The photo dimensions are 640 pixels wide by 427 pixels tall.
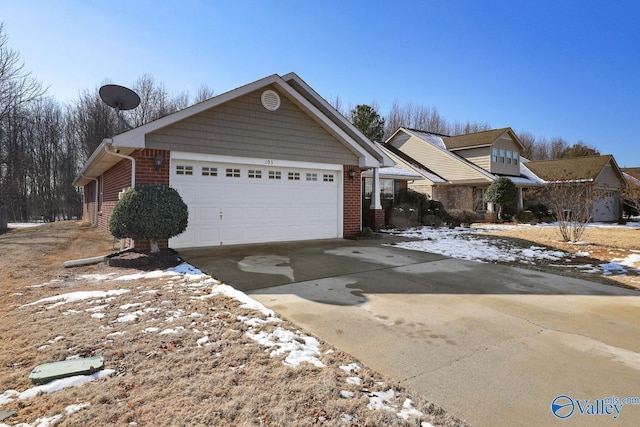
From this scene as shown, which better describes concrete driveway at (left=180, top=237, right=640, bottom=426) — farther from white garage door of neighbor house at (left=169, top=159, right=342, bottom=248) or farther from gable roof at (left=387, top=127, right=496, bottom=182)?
gable roof at (left=387, top=127, right=496, bottom=182)

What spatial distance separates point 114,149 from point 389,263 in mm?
6923

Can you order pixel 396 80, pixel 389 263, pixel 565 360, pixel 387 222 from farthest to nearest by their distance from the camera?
pixel 396 80 < pixel 387 222 < pixel 389 263 < pixel 565 360

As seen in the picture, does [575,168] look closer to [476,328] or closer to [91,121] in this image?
[476,328]

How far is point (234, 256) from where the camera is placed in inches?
308

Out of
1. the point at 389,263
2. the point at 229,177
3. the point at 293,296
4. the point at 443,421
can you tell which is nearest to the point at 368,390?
the point at 443,421

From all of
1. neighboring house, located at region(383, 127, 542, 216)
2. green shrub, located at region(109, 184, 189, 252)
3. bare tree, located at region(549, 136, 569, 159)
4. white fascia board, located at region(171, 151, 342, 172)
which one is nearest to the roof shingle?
neighboring house, located at region(383, 127, 542, 216)

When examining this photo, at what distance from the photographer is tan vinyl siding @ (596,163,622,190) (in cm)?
2492

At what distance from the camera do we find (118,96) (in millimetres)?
9016

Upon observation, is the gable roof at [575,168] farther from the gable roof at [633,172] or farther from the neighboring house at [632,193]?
the gable roof at [633,172]

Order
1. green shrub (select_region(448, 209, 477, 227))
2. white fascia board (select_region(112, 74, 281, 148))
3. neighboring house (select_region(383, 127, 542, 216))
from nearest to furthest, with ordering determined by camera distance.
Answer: white fascia board (select_region(112, 74, 281, 148)) < green shrub (select_region(448, 209, 477, 227)) < neighboring house (select_region(383, 127, 542, 216))

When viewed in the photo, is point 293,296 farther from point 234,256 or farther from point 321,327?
point 234,256

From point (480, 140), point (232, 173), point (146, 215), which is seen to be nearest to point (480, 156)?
point (480, 140)

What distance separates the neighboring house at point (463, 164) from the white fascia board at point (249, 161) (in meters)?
12.5

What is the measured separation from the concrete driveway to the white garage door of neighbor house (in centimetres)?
206
